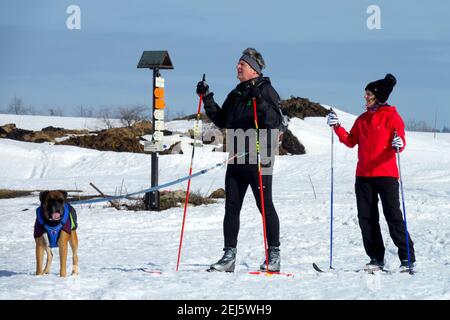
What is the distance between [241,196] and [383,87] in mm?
1663

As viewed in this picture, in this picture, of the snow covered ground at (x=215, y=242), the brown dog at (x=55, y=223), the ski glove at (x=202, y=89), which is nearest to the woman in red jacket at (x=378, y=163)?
the snow covered ground at (x=215, y=242)

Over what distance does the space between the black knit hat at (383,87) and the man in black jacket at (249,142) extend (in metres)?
0.93

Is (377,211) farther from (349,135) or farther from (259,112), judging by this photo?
(259,112)

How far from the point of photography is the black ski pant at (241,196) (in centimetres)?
668

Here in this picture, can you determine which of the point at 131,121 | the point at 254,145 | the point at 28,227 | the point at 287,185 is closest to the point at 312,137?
the point at 287,185

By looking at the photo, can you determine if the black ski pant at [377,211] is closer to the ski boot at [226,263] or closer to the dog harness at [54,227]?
the ski boot at [226,263]

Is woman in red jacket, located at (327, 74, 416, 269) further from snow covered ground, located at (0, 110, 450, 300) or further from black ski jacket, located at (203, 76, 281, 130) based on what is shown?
black ski jacket, located at (203, 76, 281, 130)

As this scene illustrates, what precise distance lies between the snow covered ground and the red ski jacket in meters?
0.96

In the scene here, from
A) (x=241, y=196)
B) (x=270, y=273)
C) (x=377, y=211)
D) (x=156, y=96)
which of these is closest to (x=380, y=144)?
(x=377, y=211)

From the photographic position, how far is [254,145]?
6.68 meters

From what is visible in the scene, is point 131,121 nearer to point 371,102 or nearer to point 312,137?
point 312,137

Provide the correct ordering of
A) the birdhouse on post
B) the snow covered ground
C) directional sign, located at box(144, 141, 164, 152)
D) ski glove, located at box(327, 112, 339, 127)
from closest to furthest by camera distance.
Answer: the snow covered ground < ski glove, located at box(327, 112, 339, 127) < the birdhouse on post < directional sign, located at box(144, 141, 164, 152)

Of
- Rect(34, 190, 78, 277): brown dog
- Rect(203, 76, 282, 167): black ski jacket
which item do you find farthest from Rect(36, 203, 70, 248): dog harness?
Rect(203, 76, 282, 167): black ski jacket

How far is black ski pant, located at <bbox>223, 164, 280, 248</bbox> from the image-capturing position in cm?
668
